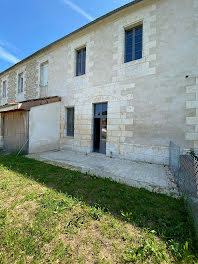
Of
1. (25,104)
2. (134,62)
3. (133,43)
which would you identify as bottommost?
(25,104)

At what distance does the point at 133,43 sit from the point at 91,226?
7.12 meters

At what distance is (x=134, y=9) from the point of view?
218 inches

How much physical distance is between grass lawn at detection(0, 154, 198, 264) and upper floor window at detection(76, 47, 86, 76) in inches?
270

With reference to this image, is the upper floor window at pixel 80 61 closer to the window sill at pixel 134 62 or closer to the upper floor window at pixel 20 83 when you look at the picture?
the window sill at pixel 134 62

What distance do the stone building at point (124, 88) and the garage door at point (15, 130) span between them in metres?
0.07

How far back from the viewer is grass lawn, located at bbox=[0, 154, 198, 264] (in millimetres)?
1366

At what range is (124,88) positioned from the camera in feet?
19.0

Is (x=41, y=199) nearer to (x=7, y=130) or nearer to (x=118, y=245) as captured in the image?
(x=118, y=245)

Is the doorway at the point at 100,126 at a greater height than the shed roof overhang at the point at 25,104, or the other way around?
the shed roof overhang at the point at 25,104

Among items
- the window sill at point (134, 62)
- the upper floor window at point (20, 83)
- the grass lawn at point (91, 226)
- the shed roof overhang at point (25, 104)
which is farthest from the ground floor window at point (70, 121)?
the upper floor window at point (20, 83)

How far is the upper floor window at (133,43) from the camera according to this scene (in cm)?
566

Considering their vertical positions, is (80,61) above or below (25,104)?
above

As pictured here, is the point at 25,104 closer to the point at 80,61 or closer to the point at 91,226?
the point at 80,61

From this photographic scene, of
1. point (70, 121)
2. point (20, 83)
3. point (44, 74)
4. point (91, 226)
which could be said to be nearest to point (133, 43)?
point (70, 121)
